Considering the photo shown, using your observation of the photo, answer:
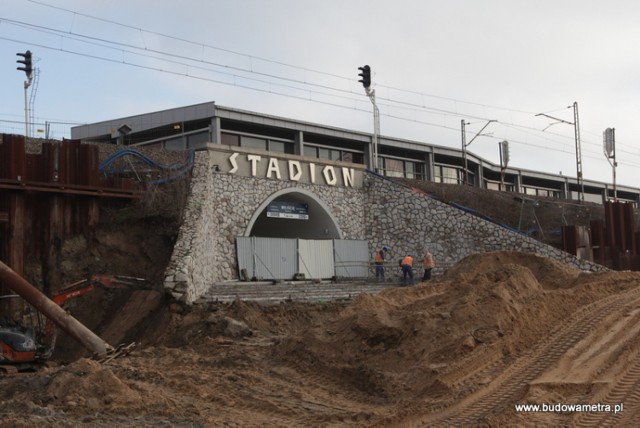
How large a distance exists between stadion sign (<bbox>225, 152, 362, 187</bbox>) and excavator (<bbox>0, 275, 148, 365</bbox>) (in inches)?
350

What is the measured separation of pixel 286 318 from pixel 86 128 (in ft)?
91.0

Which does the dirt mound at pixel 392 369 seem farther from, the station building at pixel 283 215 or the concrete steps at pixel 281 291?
the station building at pixel 283 215

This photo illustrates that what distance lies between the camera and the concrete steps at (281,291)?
18109mm

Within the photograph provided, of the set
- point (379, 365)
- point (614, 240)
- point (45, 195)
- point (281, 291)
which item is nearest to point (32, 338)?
point (45, 195)

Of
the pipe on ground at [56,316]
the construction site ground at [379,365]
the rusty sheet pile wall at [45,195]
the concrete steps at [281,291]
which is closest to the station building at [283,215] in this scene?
the concrete steps at [281,291]

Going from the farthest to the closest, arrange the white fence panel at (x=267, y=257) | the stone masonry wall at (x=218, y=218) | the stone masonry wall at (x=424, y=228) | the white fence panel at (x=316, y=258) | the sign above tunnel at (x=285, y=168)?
the stone masonry wall at (x=424, y=228) < the white fence panel at (x=316, y=258) < the sign above tunnel at (x=285, y=168) < the white fence panel at (x=267, y=257) < the stone masonry wall at (x=218, y=218)

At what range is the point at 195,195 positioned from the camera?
2105 cm

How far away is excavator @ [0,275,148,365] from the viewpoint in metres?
13.7

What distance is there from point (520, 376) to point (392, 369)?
85.6 inches

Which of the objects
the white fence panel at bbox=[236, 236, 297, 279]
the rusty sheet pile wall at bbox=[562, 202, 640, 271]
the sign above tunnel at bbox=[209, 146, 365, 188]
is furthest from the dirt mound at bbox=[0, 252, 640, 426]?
the rusty sheet pile wall at bbox=[562, 202, 640, 271]

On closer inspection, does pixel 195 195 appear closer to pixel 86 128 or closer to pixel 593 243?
pixel 593 243

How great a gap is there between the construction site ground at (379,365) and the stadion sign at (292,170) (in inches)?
330

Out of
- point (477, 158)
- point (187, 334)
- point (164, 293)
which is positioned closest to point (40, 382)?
point (187, 334)

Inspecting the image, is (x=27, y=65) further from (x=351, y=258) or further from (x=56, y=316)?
(x=56, y=316)
